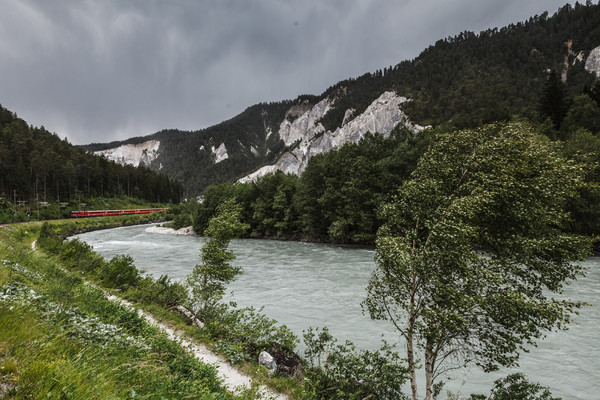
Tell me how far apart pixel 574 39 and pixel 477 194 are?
564 feet

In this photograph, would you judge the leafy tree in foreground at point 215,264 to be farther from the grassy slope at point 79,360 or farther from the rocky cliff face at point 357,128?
the rocky cliff face at point 357,128

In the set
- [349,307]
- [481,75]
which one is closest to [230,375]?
[349,307]

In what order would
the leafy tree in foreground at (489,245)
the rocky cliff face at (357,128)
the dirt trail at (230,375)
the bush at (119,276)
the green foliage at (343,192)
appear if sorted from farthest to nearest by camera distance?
1. the rocky cliff face at (357,128)
2. the green foliage at (343,192)
3. the bush at (119,276)
4. the dirt trail at (230,375)
5. the leafy tree in foreground at (489,245)

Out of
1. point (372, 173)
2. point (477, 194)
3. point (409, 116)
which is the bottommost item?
point (477, 194)

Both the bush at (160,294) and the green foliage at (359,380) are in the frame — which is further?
the bush at (160,294)

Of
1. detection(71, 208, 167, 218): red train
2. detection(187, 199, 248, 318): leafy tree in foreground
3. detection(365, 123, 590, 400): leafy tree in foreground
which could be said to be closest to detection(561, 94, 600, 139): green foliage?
detection(365, 123, 590, 400): leafy tree in foreground

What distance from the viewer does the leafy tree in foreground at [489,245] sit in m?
6.30

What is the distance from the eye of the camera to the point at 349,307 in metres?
16.2

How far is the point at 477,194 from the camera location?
668 cm

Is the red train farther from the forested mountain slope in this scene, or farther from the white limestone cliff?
the white limestone cliff

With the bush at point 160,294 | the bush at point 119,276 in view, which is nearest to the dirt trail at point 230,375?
the bush at point 160,294

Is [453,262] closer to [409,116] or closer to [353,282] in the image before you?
[353,282]

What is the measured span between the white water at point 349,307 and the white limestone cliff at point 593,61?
11369cm

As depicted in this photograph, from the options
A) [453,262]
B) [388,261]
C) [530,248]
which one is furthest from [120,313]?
[530,248]
